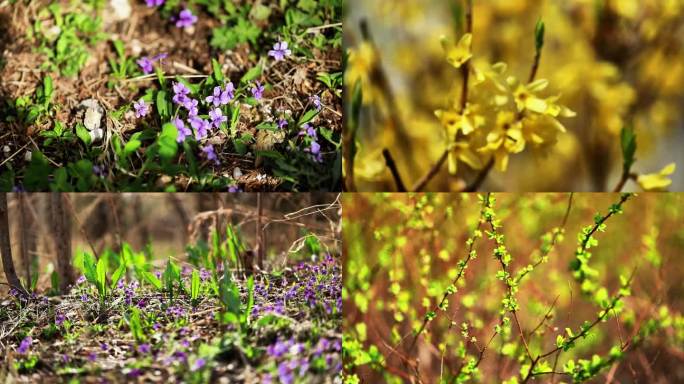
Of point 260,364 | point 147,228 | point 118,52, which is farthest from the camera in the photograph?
point 118,52

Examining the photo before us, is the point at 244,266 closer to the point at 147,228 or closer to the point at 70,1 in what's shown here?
the point at 147,228

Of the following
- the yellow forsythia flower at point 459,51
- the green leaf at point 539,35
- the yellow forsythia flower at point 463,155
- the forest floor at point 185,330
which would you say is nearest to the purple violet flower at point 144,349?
the forest floor at point 185,330

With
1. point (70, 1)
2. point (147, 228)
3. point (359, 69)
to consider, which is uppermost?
point (70, 1)

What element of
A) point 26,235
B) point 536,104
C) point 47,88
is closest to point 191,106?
point 47,88

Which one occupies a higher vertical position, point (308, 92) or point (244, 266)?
point (308, 92)

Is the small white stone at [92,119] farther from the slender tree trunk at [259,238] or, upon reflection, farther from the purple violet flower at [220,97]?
the slender tree trunk at [259,238]

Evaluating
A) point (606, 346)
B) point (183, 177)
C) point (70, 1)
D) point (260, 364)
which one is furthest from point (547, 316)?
point (70, 1)

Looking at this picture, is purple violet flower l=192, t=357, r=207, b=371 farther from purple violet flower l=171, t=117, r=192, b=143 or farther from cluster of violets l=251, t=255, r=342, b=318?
purple violet flower l=171, t=117, r=192, b=143
